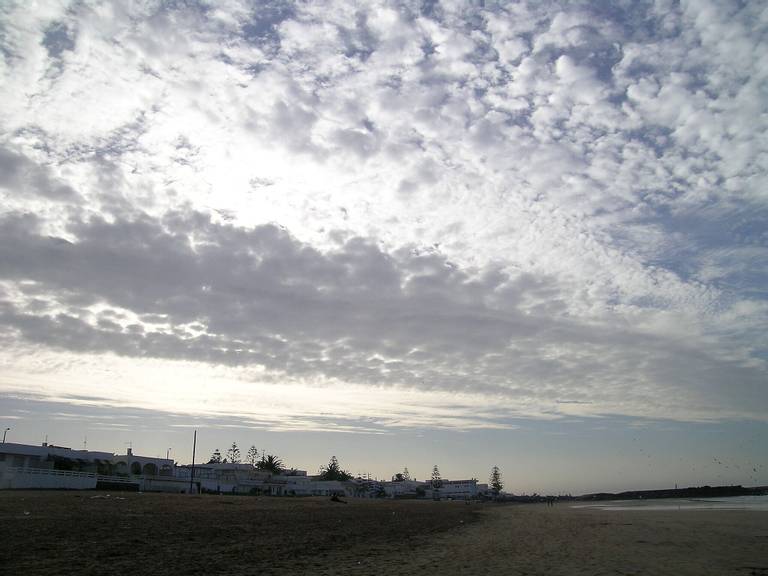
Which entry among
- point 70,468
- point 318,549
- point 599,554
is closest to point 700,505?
point 599,554

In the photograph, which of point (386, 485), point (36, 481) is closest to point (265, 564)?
point (36, 481)

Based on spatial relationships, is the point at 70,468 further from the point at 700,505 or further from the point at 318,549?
the point at 700,505

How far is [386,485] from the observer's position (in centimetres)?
18750

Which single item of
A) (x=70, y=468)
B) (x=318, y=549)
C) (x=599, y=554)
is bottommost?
(x=70, y=468)

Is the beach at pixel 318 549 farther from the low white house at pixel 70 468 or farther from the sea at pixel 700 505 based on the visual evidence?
the sea at pixel 700 505

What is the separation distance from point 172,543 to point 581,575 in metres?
13.4

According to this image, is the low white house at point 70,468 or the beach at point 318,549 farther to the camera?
the low white house at point 70,468

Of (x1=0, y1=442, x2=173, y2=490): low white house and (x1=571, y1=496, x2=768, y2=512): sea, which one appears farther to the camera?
(x1=571, y1=496, x2=768, y2=512): sea

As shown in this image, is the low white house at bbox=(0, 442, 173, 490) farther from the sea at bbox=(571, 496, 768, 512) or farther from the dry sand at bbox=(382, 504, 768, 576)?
the sea at bbox=(571, 496, 768, 512)

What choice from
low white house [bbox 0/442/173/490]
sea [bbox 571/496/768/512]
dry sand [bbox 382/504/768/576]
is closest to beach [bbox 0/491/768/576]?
dry sand [bbox 382/504/768/576]

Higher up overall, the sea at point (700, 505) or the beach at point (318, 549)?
the beach at point (318, 549)

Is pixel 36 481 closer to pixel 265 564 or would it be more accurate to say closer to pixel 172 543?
pixel 172 543

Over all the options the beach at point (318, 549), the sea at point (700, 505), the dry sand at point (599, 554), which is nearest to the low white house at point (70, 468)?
the beach at point (318, 549)

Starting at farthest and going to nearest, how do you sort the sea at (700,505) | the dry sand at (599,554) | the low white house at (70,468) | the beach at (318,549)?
the sea at (700,505) → the low white house at (70,468) → the dry sand at (599,554) → the beach at (318,549)
